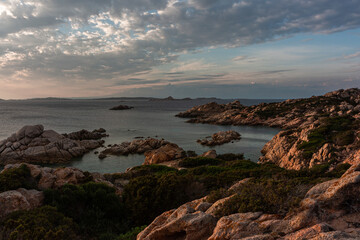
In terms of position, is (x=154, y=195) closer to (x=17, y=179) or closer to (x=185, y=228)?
(x=185, y=228)

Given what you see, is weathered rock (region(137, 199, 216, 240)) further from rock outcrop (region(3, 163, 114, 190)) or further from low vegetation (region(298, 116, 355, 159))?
low vegetation (region(298, 116, 355, 159))

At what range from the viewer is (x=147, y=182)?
14922 millimetres

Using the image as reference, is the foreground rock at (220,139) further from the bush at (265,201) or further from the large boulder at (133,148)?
the bush at (265,201)

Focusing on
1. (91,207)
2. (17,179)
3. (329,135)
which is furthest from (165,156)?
(329,135)

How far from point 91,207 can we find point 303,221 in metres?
12.2

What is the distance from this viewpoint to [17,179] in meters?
14.1

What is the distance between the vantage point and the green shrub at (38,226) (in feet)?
29.2

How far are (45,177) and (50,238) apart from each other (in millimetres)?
8795

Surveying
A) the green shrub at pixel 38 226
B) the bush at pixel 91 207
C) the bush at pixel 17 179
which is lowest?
the bush at pixel 91 207

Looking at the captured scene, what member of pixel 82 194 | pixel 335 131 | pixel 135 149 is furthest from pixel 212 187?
pixel 135 149

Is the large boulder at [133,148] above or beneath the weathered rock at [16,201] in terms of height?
beneath

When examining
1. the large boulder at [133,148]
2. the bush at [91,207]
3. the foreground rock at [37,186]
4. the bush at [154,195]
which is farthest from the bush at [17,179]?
the large boulder at [133,148]

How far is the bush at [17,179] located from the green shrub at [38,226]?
12.0 ft

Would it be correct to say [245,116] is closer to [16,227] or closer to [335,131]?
[335,131]
